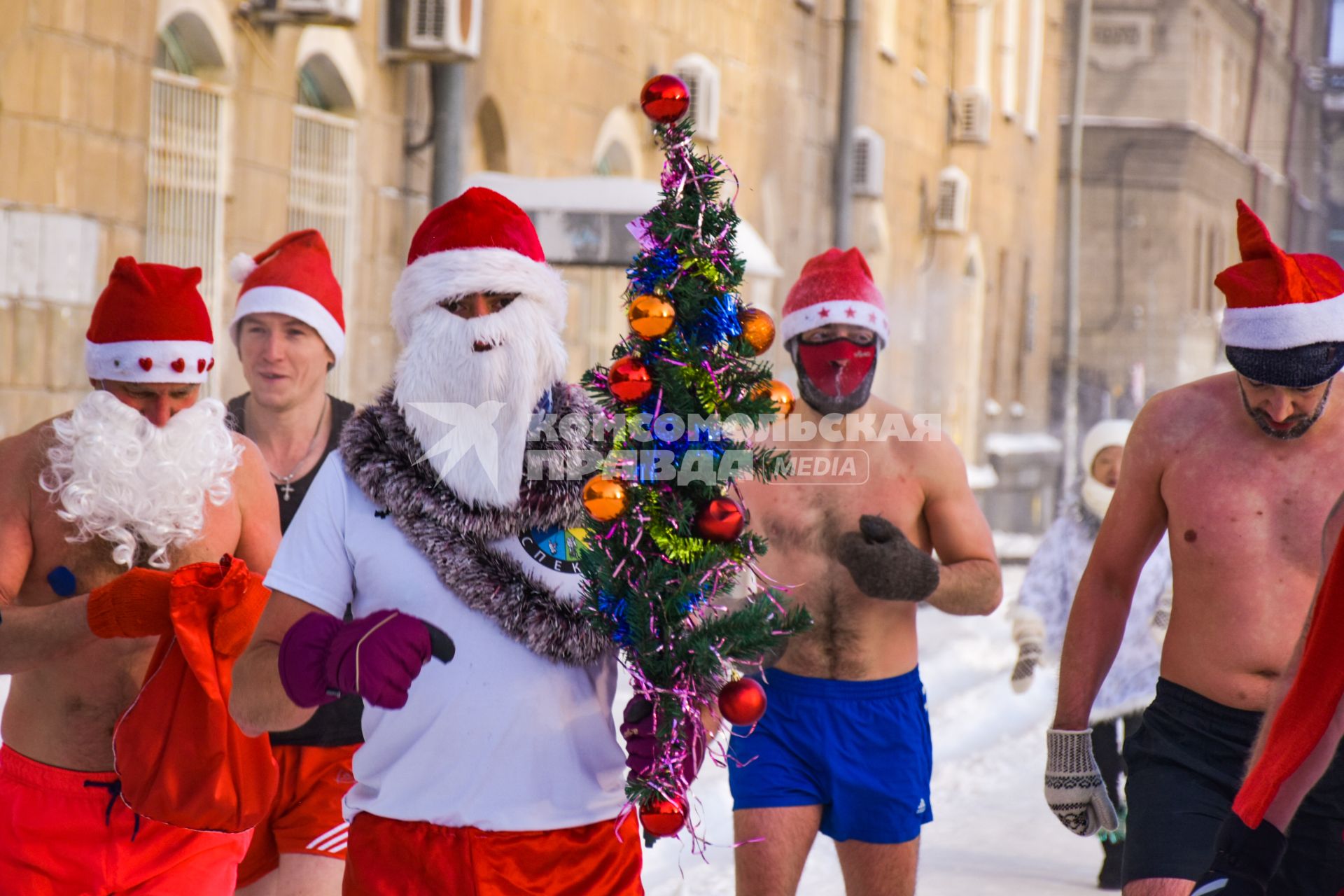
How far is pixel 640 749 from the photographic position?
3.03 m

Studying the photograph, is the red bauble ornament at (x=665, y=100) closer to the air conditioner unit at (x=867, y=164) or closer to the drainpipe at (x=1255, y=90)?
the air conditioner unit at (x=867, y=164)

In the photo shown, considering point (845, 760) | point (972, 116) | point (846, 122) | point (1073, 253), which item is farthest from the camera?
point (1073, 253)

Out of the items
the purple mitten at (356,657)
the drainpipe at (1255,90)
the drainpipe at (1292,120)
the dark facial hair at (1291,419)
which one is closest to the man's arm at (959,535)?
the dark facial hair at (1291,419)

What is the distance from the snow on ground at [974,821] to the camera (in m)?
6.88

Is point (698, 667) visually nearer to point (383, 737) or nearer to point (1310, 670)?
point (383, 737)

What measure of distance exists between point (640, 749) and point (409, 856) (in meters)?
0.51

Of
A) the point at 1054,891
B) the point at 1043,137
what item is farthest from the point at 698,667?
the point at 1043,137

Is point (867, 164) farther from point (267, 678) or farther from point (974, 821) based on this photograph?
point (267, 678)

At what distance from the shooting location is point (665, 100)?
3135 mm

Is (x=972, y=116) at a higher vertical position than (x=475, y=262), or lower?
higher

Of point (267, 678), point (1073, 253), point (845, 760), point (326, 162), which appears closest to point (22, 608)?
point (267, 678)

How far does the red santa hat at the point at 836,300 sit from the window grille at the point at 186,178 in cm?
508

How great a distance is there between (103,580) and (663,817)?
1.73 meters

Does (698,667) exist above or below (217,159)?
below
